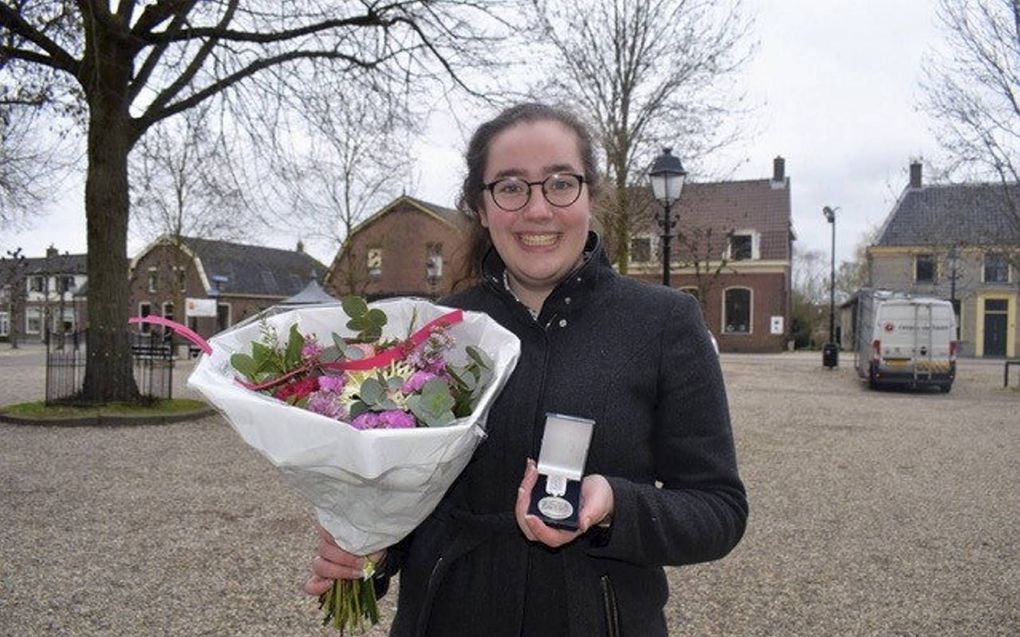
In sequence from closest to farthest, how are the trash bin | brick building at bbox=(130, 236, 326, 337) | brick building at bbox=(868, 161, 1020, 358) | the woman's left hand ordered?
the woman's left hand < the trash bin < brick building at bbox=(868, 161, 1020, 358) < brick building at bbox=(130, 236, 326, 337)

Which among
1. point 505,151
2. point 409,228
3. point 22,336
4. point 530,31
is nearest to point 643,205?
point 530,31

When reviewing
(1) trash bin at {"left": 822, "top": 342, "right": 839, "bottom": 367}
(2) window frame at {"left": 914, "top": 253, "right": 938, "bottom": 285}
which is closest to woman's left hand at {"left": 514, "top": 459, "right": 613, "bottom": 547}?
(1) trash bin at {"left": 822, "top": 342, "right": 839, "bottom": 367}

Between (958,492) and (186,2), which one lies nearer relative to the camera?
(958,492)

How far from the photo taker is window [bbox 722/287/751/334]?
124 feet

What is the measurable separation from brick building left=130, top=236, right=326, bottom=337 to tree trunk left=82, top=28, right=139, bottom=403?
30367 millimetres

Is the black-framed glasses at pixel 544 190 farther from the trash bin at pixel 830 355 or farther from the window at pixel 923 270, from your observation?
the window at pixel 923 270

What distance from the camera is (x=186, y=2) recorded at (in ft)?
40.3

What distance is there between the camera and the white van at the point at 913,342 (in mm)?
19203

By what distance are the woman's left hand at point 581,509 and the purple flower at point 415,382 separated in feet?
1.02

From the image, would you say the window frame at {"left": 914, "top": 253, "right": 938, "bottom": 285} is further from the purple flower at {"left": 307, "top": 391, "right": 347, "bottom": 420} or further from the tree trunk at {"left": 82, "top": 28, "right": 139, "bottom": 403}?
the purple flower at {"left": 307, "top": 391, "right": 347, "bottom": 420}

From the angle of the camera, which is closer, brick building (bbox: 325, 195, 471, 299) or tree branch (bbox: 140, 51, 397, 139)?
tree branch (bbox: 140, 51, 397, 139)

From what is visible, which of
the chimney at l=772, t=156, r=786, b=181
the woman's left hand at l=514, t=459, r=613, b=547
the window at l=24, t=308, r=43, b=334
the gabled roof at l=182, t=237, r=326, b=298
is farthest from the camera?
the window at l=24, t=308, r=43, b=334

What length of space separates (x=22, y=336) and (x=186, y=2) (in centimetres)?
5919

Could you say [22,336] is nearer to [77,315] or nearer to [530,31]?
[77,315]
